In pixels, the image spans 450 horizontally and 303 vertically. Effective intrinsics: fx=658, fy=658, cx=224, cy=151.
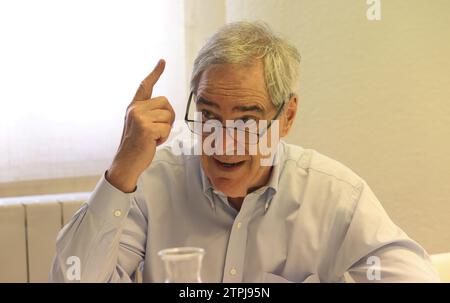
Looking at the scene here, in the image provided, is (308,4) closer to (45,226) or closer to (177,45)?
(177,45)

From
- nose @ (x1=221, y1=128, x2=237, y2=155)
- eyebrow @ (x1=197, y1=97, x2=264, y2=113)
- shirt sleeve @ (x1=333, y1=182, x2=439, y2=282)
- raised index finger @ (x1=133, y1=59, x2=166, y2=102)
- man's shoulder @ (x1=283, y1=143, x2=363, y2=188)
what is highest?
raised index finger @ (x1=133, y1=59, x2=166, y2=102)

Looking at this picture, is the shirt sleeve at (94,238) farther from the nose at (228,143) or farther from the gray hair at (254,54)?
the gray hair at (254,54)

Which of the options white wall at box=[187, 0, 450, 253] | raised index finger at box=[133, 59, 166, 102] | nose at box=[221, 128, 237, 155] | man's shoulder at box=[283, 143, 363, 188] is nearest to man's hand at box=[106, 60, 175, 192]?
raised index finger at box=[133, 59, 166, 102]

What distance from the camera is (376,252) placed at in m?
1.40

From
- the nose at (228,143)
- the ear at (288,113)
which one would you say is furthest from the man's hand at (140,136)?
the ear at (288,113)

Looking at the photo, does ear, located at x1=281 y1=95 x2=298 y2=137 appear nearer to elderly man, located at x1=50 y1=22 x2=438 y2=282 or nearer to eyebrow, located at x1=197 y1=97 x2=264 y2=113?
elderly man, located at x1=50 y1=22 x2=438 y2=282

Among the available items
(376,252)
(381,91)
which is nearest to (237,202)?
(376,252)

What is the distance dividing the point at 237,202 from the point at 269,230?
0.10 meters

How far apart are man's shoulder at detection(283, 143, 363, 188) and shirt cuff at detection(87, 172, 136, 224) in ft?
1.65

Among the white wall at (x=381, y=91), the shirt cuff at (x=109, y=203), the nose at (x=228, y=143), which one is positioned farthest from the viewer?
the white wall at (x=381, y=91)

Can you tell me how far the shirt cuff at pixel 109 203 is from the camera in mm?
1248

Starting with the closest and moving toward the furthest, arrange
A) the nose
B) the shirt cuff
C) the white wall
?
the shirt cuff → the nose → the white wall

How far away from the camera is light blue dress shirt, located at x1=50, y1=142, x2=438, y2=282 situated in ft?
4.73
